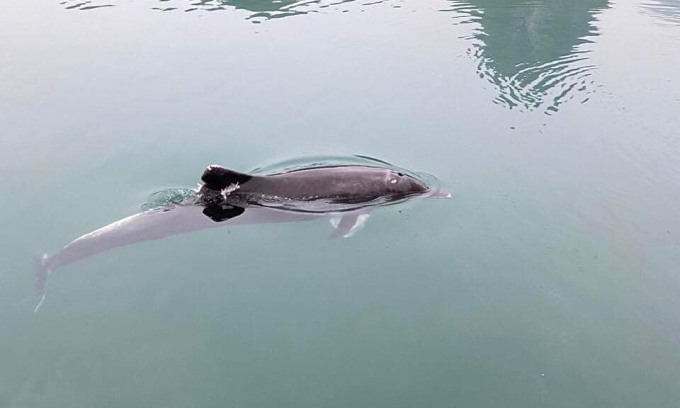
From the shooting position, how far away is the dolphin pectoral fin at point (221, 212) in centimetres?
1535

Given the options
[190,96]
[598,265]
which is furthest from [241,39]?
[598,265]

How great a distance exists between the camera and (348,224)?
1513 centimetres

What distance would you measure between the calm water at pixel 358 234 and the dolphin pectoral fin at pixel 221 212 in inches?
14.2

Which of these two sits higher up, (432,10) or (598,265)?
(432,10)

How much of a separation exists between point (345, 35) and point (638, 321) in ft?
64.7

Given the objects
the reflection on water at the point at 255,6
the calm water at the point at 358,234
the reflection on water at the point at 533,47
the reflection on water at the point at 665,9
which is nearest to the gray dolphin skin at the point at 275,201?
the calm water at the point at 358,234

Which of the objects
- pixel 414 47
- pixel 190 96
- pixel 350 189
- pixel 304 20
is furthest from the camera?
pixel 304 20

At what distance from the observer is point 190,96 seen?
22.7 m

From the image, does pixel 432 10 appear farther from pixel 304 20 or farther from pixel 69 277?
pixel 69 277

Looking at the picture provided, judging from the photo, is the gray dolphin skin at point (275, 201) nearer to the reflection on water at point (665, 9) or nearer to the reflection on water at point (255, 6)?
the reflection on water at point (255, 6)

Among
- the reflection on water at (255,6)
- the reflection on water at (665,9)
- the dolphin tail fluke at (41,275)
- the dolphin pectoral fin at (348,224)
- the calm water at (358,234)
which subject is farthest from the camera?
the reflection on water at (255,6)

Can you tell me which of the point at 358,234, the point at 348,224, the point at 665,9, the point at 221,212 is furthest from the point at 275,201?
the point at 665,9

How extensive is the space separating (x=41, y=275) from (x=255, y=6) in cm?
2336

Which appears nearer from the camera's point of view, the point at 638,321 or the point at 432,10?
the point at 638,321
